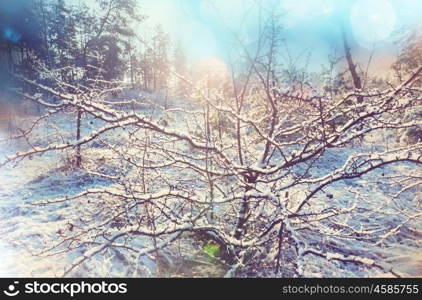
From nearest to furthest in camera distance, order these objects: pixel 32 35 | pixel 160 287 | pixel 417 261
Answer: pixel 160 287, pixel 417 261, pixel 32 35

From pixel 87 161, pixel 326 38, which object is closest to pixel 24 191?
pixel 87 161

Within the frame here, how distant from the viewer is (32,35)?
1702 centimetres

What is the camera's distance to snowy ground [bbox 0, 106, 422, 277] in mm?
3777

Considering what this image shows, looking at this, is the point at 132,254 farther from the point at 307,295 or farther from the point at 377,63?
the point at 377,63

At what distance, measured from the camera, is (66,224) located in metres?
4.39

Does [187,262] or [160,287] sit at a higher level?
Answer: [160,287]

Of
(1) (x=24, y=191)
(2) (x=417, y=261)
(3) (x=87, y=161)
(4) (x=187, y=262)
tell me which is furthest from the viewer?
(3) (x=87, y=161)

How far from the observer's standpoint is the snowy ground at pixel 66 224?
3.78 meters

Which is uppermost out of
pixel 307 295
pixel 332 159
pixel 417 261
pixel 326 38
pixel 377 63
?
pixel 326 38

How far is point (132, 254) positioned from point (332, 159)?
770cm

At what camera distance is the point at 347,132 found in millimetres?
2936

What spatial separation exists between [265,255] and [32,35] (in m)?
18.5

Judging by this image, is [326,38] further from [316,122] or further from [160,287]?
[160,287]

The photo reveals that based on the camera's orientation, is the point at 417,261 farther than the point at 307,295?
Yes
